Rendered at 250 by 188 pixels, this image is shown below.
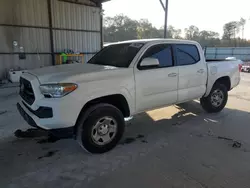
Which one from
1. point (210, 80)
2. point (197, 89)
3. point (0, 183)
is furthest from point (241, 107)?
point (0, 183)

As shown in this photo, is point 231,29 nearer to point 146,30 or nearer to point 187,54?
point 146,30

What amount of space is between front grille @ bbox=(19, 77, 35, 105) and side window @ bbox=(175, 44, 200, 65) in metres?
2.81

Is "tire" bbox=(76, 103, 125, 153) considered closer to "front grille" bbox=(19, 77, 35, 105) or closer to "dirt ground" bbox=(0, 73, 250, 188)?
"dirt ground" bbox=(0, 73, 250, 188)

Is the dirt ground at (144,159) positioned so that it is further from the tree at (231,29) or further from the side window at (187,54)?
the tree at (231,29)

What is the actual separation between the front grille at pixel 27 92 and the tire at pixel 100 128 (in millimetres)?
798

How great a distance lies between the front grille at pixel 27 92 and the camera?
10.1ft

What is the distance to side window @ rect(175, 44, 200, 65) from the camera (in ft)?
14.1

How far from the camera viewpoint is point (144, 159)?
3.13m

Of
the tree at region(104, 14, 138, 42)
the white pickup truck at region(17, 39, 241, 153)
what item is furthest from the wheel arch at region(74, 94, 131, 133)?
the tree at region(104, 14, 138, 42)

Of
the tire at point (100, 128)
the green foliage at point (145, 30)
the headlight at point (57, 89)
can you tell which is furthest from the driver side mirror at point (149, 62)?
the green foliage at point (145, 30)

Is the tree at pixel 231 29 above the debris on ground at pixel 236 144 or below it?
above

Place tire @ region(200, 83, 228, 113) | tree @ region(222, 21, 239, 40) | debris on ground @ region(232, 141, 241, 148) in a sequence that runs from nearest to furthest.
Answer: debris on ground @ region(232, 141, 241, 148)
tire @ region(200, 83, 228, 113)
tree @ region(222, 21, 239, 40)

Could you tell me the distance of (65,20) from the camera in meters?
12.5

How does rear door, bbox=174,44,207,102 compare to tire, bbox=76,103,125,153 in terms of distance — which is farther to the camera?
rear door, bbox=174,44,207,102
